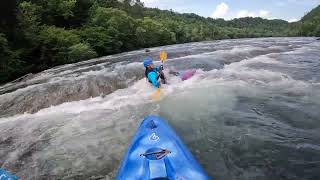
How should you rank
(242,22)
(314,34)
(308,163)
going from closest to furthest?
(308,163)
(314,34)
(242,22)

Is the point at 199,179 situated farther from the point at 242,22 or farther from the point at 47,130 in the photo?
the point at 242,22

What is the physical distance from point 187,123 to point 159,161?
3.28m

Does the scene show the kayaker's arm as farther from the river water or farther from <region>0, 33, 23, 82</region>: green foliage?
<region>0, 33, 23, 82</region>: green foliage

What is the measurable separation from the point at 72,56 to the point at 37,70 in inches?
152

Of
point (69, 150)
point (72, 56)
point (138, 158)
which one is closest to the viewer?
point (138, 158)

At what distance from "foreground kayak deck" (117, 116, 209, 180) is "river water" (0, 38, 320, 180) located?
73cm

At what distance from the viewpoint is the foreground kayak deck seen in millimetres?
4387

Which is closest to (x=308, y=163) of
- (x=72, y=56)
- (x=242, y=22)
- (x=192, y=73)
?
(x=192, y=73)

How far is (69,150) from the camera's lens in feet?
22.6

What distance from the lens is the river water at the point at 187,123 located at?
595cm

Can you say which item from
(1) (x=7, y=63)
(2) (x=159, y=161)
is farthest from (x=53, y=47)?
(2) (x=159, y=161)

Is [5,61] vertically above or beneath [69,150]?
above

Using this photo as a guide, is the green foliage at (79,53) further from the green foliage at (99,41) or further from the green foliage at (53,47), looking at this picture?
the green foliage at (99,41)

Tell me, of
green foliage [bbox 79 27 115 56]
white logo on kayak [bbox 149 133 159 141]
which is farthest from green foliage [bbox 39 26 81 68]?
white logo on kayak [bbox 149 133 159 141]
